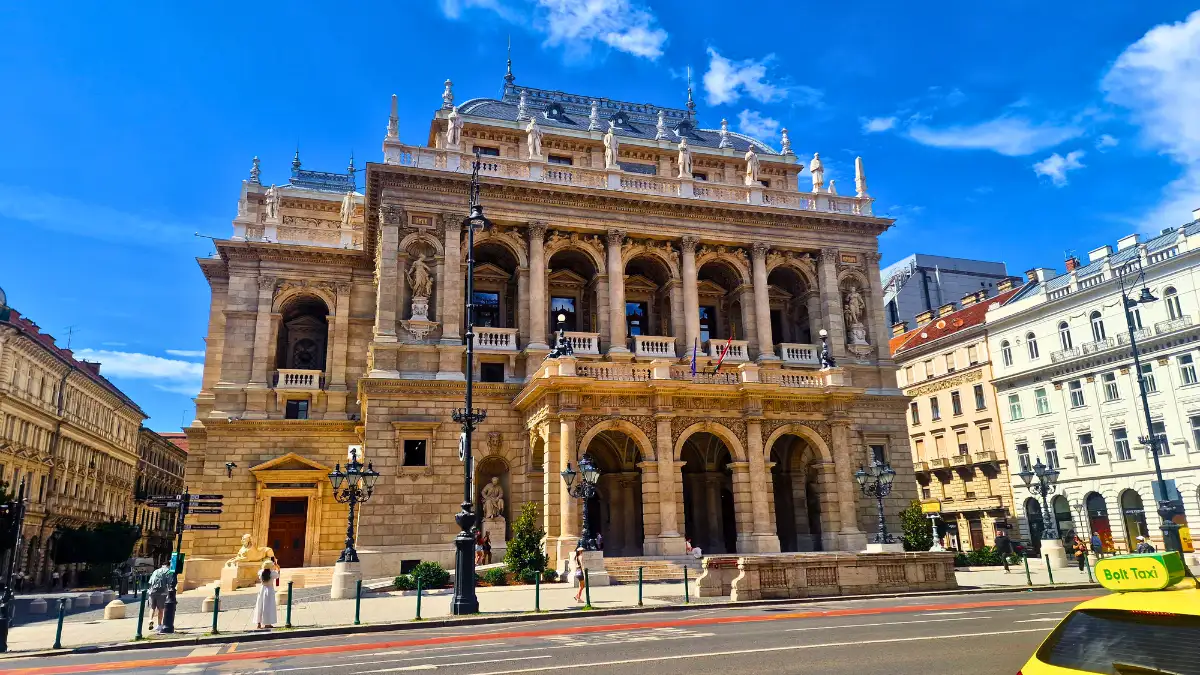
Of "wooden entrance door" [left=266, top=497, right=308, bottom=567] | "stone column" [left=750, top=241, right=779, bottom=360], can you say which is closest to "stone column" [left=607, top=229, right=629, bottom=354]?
"stone column" [left=750, top=241, right=779, bottom=360]

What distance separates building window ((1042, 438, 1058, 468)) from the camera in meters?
48.2

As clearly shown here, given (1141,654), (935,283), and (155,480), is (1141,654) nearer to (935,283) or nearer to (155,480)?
(935,283)

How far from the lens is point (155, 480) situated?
87.4m

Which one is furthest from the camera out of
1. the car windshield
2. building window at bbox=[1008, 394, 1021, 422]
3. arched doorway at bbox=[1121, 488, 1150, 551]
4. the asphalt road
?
building window at bbox=[1008, 394, 1021, 422]

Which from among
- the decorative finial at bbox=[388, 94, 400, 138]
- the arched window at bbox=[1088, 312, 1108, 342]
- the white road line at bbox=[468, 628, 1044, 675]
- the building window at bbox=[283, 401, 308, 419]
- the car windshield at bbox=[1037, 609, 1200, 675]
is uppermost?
the decorative finial at bbox=[388, 94, 400, 138]

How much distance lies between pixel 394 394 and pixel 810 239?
74.9 feet

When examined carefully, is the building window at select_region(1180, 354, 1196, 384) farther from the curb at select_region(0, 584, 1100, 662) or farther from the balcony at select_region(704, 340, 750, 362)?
the curb at select_region(0, 584, 1100, 662)

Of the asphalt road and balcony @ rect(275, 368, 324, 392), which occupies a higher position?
balcony @ rect(275, 368, 324, 392)

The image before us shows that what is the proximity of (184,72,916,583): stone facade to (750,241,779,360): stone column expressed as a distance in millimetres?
122

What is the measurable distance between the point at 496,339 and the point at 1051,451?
116 ft

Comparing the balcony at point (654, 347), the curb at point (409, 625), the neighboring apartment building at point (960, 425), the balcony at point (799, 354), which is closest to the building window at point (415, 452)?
the balcony at point (654, 347)

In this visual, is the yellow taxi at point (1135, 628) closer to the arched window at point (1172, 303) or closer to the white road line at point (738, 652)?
the white road line at point (738, 652)

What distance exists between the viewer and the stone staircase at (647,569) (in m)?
26.6

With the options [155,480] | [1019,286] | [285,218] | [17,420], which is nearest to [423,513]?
[285,218]
